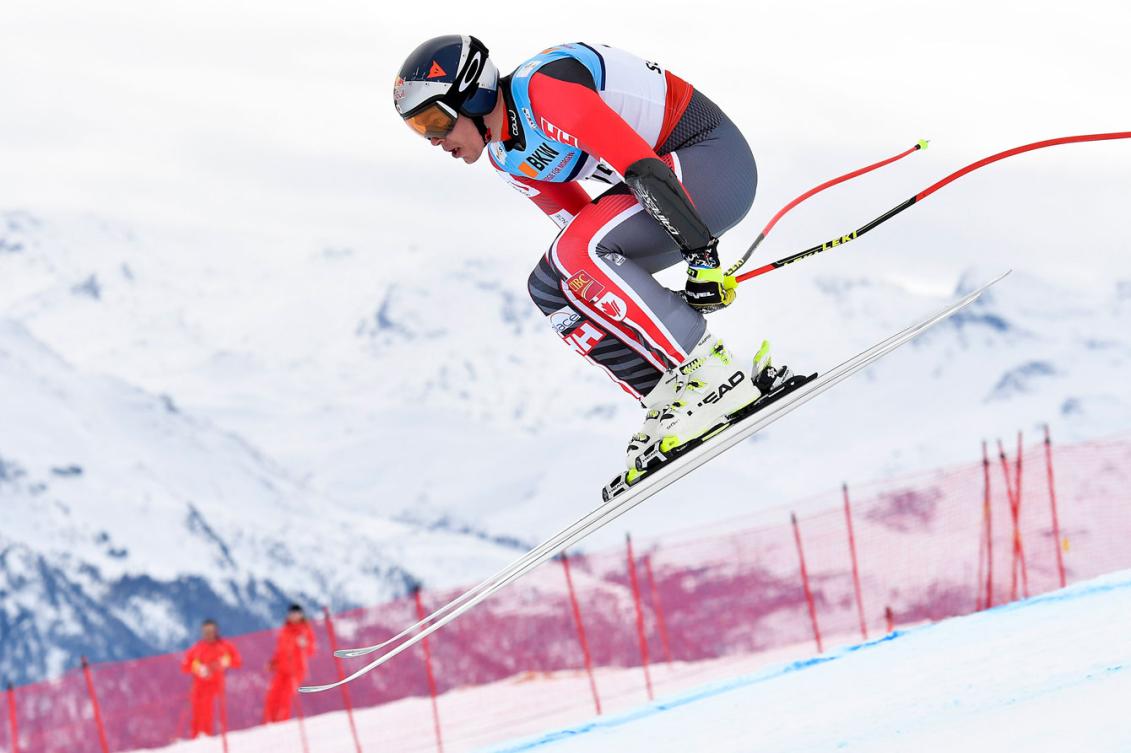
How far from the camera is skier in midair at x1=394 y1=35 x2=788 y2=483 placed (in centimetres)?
408

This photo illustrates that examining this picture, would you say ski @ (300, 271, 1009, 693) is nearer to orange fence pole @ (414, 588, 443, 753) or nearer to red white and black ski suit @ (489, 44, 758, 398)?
red white and black ski suit @ (489, 44, 758, 398)

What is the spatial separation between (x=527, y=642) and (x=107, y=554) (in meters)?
86.2

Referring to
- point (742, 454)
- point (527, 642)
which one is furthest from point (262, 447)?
point (527, 642)

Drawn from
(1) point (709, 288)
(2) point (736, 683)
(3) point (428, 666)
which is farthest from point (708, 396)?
(3) point (428, 666)

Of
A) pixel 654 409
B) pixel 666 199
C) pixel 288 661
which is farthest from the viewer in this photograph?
pixel 288 661

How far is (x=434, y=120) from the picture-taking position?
4.23 meters

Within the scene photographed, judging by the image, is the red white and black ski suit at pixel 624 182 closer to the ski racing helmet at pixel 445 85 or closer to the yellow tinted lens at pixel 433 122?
the ski racing helmet at pixel 445 85

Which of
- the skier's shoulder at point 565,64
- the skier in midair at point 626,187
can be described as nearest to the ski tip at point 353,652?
the skier in midair at point 626,187

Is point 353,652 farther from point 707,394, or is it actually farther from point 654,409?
point 707,394

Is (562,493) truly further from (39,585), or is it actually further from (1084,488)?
(1084,488)

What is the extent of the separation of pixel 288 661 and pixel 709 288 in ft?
37.4

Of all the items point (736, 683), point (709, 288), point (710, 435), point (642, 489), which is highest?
point (709, 288)

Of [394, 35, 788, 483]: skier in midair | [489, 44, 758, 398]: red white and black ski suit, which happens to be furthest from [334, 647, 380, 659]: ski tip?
[489, 44, 758, 398]: red white and black ski suit

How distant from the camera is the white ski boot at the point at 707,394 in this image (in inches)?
173
